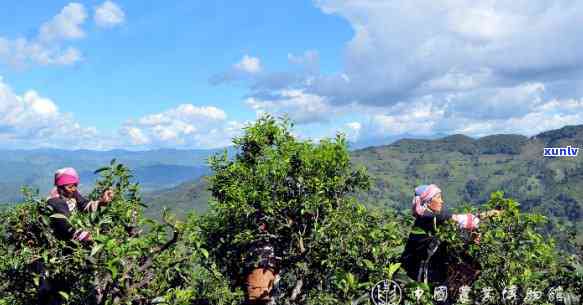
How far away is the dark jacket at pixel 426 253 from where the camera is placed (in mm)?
9435

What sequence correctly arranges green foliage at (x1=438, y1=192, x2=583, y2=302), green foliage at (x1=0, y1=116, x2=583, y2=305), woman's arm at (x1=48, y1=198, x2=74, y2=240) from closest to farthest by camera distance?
1. green foliage at (x1=0, y1=116, x2=583, y2=305)
2. woman's arm at (x1=48, y1=198, x2=74, y2=240)
3. green foliage at (x1=438, y1=192, x2=583, y2=302)

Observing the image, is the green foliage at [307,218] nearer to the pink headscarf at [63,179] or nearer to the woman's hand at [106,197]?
the pink headscarf at [63,179]

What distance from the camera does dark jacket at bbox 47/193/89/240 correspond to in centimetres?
830

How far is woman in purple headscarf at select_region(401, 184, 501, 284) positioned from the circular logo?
0.71 meters

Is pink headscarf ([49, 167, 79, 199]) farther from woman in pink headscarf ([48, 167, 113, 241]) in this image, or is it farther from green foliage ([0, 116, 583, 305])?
green foliage ([0, 116, 583, 305])

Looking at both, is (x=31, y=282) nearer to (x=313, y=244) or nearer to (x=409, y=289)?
(x=313, y=244)

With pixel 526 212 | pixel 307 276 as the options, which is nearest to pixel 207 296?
pixel 307 276

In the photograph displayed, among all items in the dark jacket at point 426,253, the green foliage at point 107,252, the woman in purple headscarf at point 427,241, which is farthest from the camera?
the dark jacket at point 426,253

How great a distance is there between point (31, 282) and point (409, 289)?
24.0ft

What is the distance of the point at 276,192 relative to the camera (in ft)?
42.2

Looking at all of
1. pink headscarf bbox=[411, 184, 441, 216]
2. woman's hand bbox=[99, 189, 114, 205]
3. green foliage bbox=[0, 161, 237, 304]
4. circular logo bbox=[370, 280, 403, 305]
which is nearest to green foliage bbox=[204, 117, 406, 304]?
pink headscarf bbox=[411, 184, 441, 216]

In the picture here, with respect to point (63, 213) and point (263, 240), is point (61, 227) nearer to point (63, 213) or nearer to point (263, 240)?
point (63, 213)

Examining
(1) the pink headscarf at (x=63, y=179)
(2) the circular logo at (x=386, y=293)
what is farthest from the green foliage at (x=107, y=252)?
(2) the circular logo at (x=386, y=293)

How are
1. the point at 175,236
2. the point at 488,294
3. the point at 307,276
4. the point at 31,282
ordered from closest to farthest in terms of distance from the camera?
the point at 175,236
the point at 488,294
the point at 31,282
the point at 307,276
